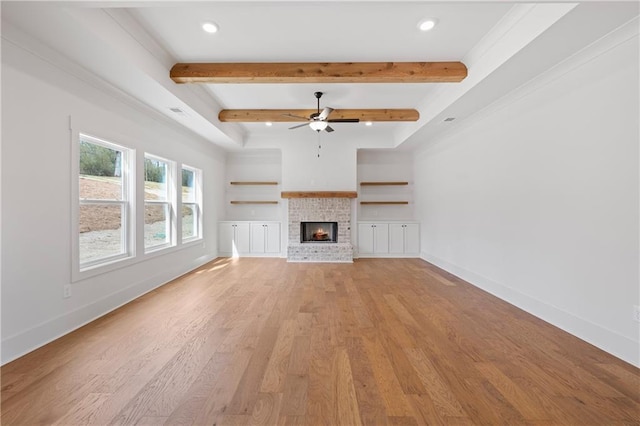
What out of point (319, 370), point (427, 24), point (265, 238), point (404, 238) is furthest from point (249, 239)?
point (427, 24)

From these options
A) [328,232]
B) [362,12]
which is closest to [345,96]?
[362,12]

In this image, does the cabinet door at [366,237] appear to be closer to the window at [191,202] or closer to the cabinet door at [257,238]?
the cabinet door at [257,238]

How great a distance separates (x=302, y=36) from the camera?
269cm

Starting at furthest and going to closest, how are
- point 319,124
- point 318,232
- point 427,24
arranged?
point 318,232, point 319,124, point 427,24

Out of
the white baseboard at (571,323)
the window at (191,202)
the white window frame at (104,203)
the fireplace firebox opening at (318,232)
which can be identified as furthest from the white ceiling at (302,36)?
the fireplace firebox opening at (318,232)

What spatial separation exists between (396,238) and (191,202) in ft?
15.5

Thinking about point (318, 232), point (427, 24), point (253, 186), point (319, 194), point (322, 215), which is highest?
point (427, 24)

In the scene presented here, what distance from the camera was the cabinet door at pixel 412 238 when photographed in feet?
21.1

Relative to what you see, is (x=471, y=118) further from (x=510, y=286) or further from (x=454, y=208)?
(x=510, y=286)

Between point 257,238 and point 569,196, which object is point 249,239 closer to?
point 257,238

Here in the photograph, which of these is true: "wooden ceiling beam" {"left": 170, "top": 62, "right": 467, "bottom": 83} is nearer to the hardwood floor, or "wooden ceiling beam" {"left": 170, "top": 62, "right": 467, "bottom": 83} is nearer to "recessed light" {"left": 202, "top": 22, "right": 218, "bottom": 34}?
"recessed light" {"left": 202, "top": 22, "right": 218, "bottom": 34}

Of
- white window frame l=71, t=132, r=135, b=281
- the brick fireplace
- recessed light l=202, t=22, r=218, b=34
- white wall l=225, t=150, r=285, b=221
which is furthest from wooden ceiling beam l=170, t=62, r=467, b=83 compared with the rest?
white wall l=225, t=150, r=285, b=221

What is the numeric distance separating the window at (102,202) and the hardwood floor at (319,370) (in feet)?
2.44

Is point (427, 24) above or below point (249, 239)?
above
